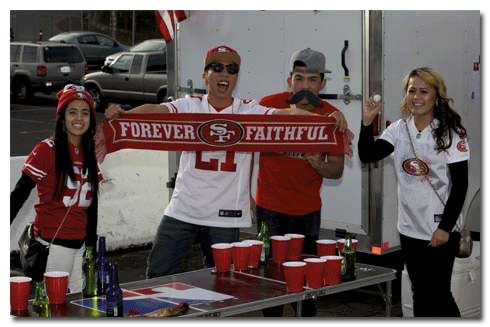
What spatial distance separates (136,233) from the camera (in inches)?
333

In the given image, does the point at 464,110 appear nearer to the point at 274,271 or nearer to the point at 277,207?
the point at 277,207

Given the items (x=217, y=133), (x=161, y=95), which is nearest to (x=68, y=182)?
(x=217, y=133)

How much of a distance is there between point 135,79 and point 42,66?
357 centimetres

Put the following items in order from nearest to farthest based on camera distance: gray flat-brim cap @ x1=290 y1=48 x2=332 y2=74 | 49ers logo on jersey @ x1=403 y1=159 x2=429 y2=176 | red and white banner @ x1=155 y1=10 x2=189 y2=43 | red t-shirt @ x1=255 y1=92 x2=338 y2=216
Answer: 49ers logo on jersey @ x1=403 y1=159 x2=429 y2=176
gray flat-brim cap @ x1=290 y1=48 x2=332 y2=74
red t-shirt @ x1=255 y1=92 x2=338 y2=216
red and white banner @ x1=155 y1=10 x2=189 y2=43

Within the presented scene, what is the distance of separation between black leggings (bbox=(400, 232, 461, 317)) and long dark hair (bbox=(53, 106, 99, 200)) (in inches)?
83.6

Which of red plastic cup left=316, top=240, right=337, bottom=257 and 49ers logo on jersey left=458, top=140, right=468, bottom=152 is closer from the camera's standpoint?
49ers logo on jersey left=458, top=140, right=468, bottom=152

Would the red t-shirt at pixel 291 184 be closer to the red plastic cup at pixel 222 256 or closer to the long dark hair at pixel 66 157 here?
the red plastic cup at pixel 222 256

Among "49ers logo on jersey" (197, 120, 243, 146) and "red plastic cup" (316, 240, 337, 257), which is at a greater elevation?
"49ers logo on jersey" (197, 120, 243, 146)

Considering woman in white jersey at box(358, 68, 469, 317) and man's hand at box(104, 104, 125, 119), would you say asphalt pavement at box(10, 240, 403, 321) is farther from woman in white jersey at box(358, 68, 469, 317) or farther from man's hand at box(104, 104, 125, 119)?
man's hand at box(104, 104, 125, 119)

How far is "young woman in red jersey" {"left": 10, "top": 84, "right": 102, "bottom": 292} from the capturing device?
4.49 m

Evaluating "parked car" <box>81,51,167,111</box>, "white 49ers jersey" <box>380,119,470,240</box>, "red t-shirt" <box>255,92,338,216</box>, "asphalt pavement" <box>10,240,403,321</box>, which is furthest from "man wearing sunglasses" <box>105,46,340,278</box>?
"parked car" <box>81,51,167,111</box>

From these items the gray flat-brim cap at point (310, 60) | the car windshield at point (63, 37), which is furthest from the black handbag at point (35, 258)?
the car windshield at point (63, 37)

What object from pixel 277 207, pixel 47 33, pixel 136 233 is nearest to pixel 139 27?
pixel 47 33

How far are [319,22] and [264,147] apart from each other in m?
1.75
